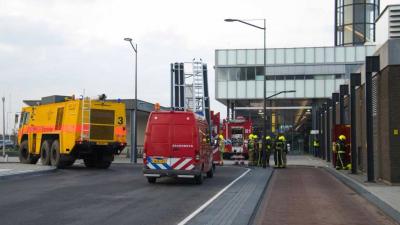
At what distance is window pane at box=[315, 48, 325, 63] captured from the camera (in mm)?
62156

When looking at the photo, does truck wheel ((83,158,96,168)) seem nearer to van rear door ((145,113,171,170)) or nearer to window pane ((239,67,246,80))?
van rear door ((145,113,171,170))

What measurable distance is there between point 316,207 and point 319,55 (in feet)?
165

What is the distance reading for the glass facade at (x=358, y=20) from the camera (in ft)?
220

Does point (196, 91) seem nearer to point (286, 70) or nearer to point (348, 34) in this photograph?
point (286, 70)

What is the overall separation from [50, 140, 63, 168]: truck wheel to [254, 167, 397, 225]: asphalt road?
11727mm

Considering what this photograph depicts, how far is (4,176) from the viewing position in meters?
20.9

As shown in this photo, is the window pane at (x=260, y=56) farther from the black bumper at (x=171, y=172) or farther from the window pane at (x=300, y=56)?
the black bumper at (x=171, y=172)

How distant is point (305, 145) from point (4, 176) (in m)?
53.2

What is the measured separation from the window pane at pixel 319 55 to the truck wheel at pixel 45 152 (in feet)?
131

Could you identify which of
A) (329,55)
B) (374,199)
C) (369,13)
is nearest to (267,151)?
(374,199)

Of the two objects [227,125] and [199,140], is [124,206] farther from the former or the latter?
[227,125]

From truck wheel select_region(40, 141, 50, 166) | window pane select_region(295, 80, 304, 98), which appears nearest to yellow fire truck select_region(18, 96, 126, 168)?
truck wheel select_region(40, 141, 50, 166)

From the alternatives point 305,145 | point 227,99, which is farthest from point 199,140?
point 305,145

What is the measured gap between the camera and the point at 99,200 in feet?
47.6
